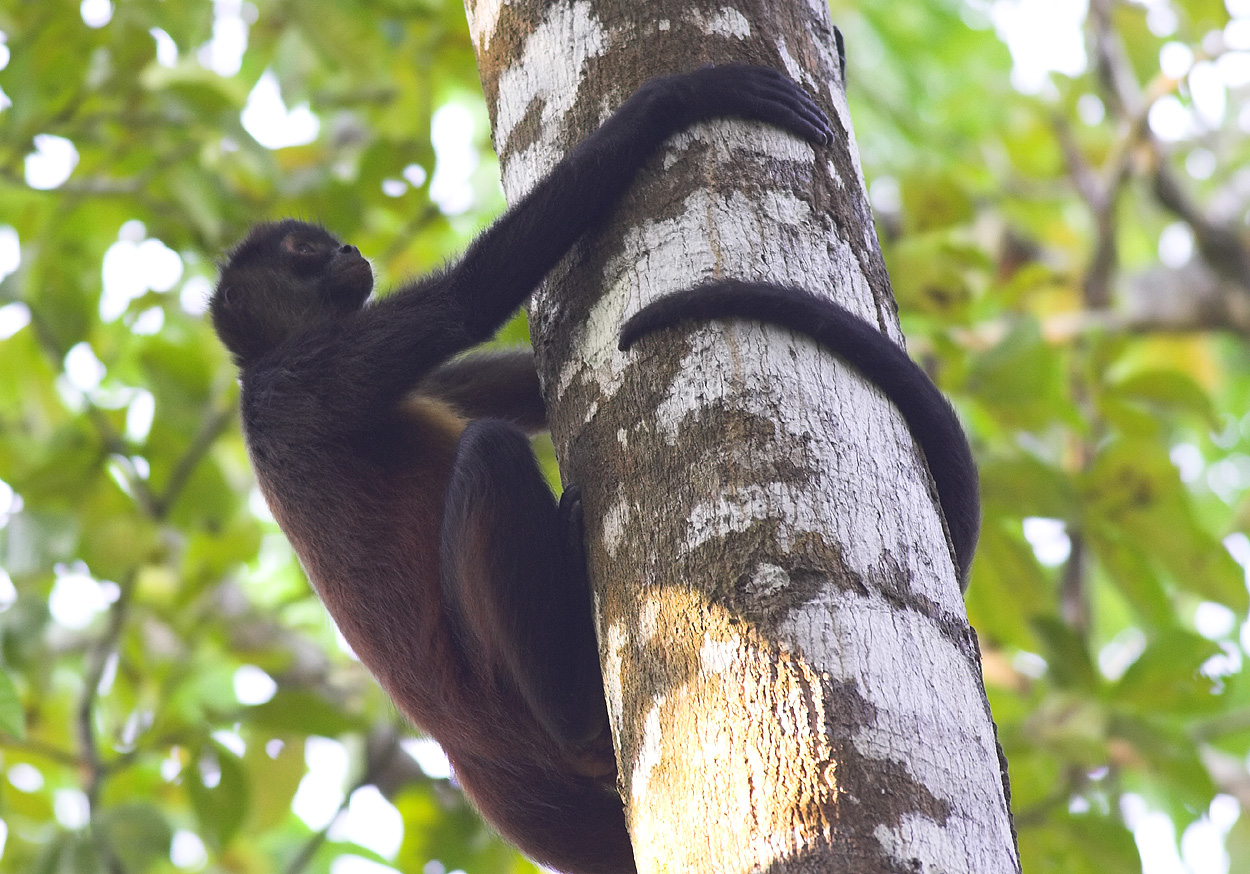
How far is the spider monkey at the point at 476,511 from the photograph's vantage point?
1.98m

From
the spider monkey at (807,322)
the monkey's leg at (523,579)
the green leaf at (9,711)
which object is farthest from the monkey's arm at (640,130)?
the green leaf at (9,711)

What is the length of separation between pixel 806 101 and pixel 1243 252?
4832 millimetres

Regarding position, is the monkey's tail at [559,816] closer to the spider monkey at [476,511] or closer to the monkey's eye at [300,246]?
the spider monkey at [476,511]

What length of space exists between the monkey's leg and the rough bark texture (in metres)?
0.35

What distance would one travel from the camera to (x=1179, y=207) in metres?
5.82

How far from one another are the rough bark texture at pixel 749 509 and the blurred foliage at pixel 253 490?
1.56 m

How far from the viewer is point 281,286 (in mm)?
3572

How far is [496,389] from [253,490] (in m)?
2.65

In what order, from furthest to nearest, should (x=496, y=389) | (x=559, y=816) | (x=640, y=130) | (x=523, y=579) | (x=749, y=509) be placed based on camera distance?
(x=496, y=389), (x=559, y=816), (x=523, y=579), (x=640, y=130), (x=749, y=509)

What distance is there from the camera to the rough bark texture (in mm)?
1296

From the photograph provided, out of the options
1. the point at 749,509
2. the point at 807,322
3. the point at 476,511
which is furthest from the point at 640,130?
the point at 476,511

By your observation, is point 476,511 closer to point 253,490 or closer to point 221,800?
point 221,800

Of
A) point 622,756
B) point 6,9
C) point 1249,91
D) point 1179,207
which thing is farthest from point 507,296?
point 1249,91

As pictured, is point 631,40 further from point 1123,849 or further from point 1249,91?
point 1249,91
